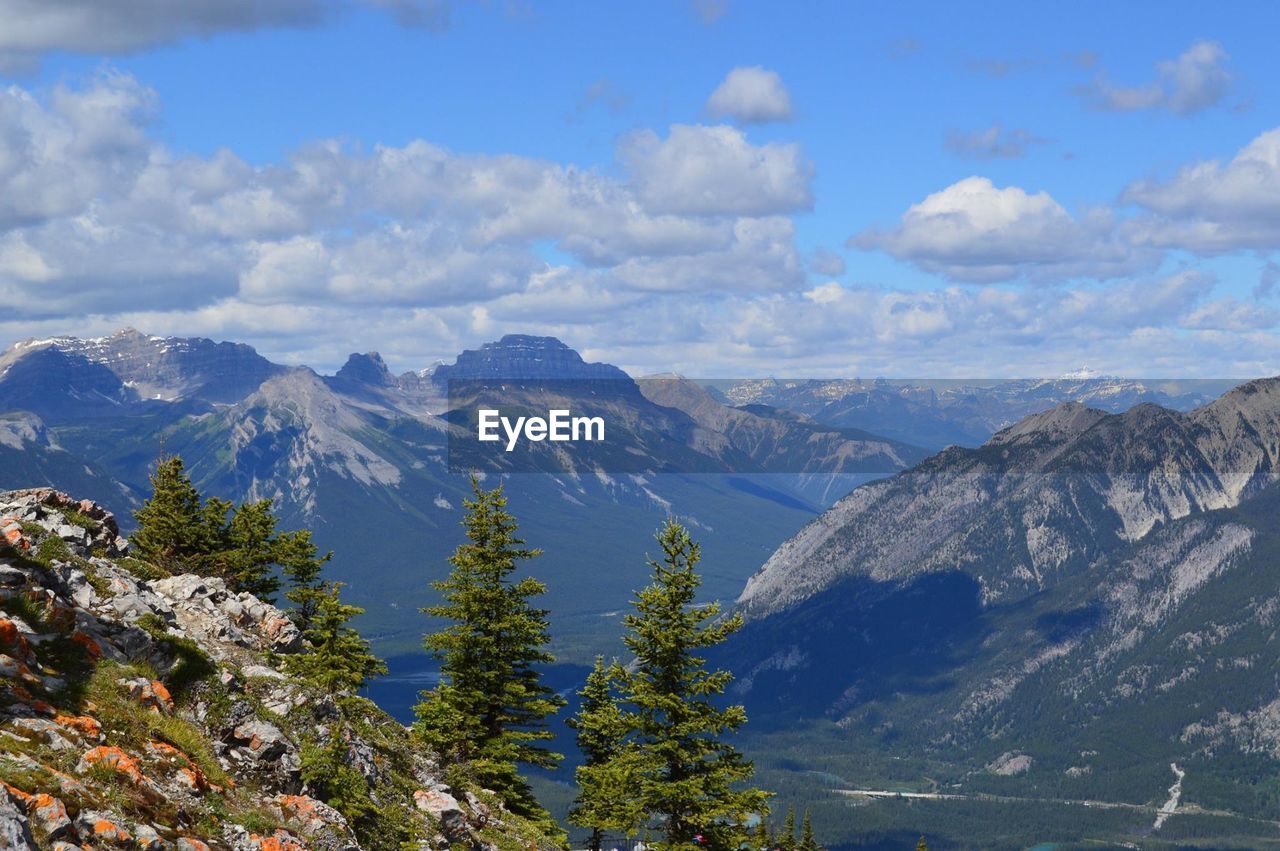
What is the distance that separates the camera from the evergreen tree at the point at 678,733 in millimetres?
52344

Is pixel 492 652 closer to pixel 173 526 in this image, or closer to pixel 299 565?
pixel 299 565

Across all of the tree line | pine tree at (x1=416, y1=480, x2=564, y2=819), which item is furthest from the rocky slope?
pine tree at (x1=416, y1=480, x2=564, y2=819)

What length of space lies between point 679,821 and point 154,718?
2414cm

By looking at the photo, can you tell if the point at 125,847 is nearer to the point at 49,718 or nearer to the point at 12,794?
the point at 12,794

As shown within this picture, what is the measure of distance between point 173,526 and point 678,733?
40.4 m

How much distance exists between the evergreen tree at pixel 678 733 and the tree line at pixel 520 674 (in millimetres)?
76

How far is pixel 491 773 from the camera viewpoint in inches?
2381

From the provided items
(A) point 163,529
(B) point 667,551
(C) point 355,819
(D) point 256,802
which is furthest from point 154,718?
(A) point 163,529

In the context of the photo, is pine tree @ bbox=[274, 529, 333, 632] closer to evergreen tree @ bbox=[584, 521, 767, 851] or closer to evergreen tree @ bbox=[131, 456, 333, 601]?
evergreen tree @ bbox=[131, 456, 333, 601]

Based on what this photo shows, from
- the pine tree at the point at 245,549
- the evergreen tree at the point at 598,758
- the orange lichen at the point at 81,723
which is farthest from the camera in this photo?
the pine tree at the point at 245,549

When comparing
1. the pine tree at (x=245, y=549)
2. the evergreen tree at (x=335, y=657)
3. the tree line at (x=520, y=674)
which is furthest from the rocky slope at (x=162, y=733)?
the pine tree at (x=245, y=549)

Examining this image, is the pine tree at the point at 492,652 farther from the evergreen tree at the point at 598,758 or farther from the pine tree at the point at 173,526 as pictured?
the pine tree at the point at 173,526

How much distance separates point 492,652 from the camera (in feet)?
212

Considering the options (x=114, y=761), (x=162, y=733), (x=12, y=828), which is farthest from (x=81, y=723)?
(x=12, y=828)
